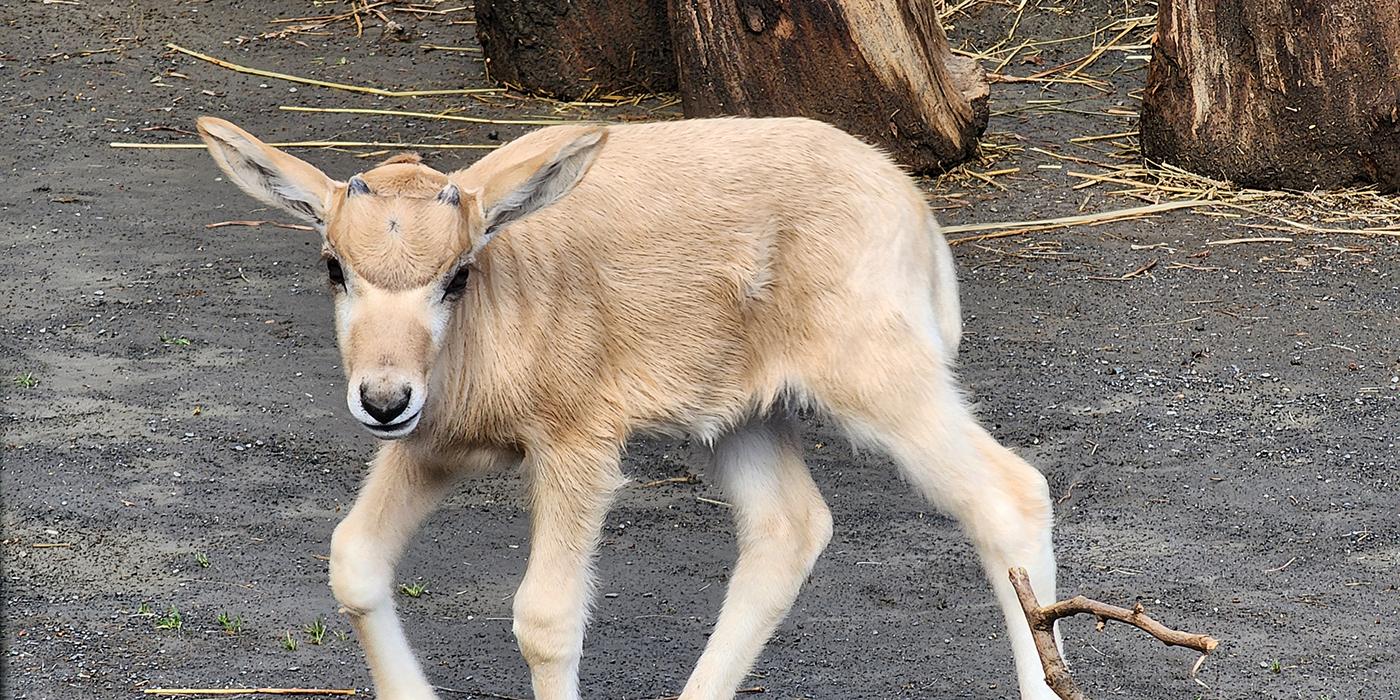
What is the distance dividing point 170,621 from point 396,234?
2.06 metres

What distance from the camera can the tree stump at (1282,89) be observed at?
9.23 meters

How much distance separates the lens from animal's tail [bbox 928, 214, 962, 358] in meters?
5.32

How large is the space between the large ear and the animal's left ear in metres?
0.41

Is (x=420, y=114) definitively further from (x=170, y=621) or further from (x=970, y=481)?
(x=970, y=481)

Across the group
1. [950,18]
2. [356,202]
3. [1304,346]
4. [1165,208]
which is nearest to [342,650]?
[356,202]

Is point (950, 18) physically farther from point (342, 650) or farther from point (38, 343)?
point (342, 650)

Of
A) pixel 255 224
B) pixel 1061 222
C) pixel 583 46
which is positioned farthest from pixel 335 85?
pixel 1061 222

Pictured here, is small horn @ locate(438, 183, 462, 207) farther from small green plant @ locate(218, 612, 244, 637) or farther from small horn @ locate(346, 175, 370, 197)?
small green plant @ locate(218, 612, 244, 637)

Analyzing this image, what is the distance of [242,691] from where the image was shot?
211 inches

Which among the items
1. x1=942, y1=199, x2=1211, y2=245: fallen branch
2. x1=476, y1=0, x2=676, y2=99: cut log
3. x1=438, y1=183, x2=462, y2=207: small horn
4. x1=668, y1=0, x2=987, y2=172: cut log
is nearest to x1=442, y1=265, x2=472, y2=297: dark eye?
x1=438, y1=183, x2=462, y2=207: small horn

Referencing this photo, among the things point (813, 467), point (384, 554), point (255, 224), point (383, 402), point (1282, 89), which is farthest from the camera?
point (1282, 89)

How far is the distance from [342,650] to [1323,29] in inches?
241

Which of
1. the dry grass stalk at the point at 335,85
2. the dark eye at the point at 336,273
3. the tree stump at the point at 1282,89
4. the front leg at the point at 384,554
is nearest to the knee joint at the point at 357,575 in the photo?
the front leg at the point at 384,554

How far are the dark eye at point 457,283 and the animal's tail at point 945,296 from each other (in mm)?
1479
